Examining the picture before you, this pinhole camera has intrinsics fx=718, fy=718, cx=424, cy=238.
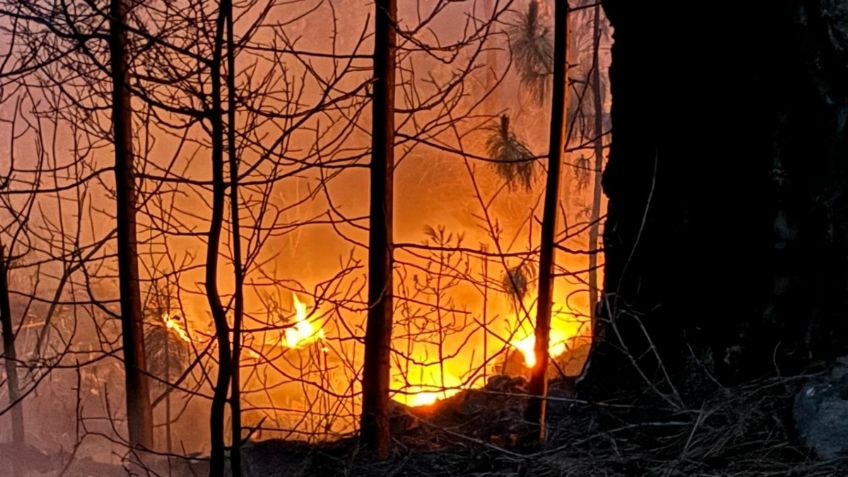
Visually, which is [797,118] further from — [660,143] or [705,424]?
[705,424]

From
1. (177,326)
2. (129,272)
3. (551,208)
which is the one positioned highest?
(551,208)

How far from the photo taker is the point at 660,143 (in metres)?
3.77

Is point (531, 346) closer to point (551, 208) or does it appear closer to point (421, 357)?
point (421, 357)

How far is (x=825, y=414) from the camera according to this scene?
92.1 inches

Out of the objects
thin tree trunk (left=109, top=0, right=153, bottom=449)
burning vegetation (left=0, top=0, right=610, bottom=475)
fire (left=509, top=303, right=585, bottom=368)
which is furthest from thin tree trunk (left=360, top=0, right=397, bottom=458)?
thin tree trunk (left=109, top=0, right=153, bottom=449)

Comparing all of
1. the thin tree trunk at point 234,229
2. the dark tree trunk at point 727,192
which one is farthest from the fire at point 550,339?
the thin tree trunk at point 234,229

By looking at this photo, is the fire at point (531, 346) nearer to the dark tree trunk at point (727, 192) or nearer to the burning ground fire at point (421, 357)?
the burning ground fire at point (421, 357)

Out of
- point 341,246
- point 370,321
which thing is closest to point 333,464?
point 370,321

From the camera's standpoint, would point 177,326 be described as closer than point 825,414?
No

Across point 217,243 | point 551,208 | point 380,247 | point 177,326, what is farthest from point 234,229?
point 177,326

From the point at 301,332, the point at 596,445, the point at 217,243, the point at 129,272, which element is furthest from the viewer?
the point at 301,332

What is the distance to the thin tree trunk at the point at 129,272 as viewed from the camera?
542 cm

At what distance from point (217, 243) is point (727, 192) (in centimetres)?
235

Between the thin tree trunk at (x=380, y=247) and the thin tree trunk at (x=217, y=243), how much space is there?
1047 mm
